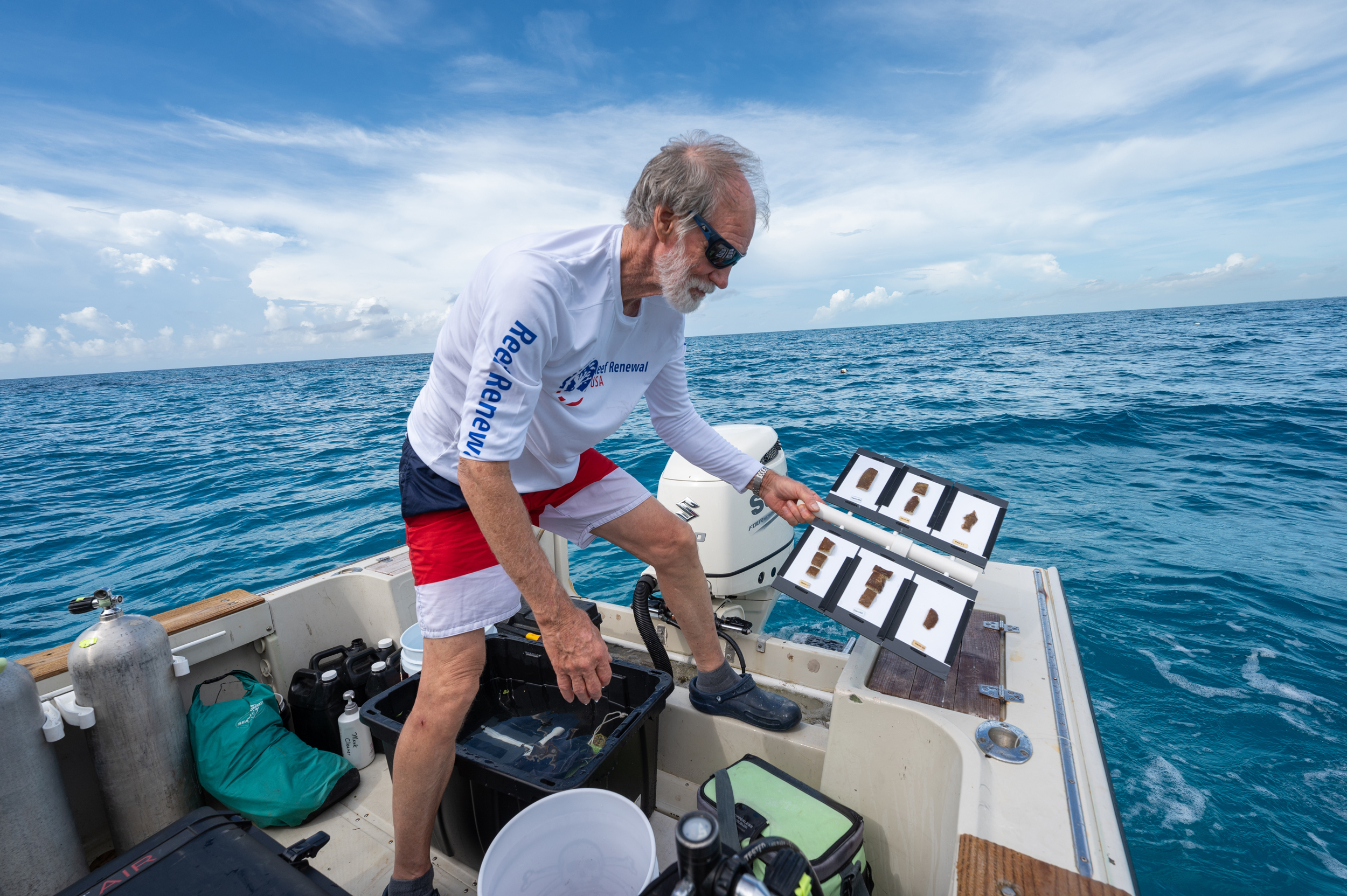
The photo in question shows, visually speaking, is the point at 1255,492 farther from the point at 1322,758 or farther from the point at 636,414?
the point at 636,414

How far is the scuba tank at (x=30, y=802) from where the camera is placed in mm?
1512

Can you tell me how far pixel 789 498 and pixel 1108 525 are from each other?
6356mm

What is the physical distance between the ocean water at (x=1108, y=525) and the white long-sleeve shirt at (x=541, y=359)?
3.28 metres

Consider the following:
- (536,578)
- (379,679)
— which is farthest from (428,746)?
(379,679)

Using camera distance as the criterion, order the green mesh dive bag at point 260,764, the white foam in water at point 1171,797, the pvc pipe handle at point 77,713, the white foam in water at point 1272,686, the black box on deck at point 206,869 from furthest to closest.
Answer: the white foam in water at point 1272,686
the white foam in water at point 1171,797
the green mesh dive bag at point 260,764
the pvc pipe handle at point 77,713
the black box on deck at point 206,869

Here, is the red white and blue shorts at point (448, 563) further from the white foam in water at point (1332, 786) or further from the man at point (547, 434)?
the white foam in water at point (1332, 786)

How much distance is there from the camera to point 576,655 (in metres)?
1.26

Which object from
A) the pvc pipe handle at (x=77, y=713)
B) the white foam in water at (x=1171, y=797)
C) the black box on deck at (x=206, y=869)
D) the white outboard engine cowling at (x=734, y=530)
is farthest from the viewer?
the white foam in water at (x=1171, y=797)

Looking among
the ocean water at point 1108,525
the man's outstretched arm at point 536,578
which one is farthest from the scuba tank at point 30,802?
the ocean water at point 1108,525

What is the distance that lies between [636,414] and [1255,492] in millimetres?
10570

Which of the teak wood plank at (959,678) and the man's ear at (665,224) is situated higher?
the man's ear at (665,224)

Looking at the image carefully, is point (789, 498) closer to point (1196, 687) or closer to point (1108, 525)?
point (1196, 687)

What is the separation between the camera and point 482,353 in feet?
3.84

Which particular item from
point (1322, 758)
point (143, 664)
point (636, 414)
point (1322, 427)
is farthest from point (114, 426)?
point (1322, 427)
